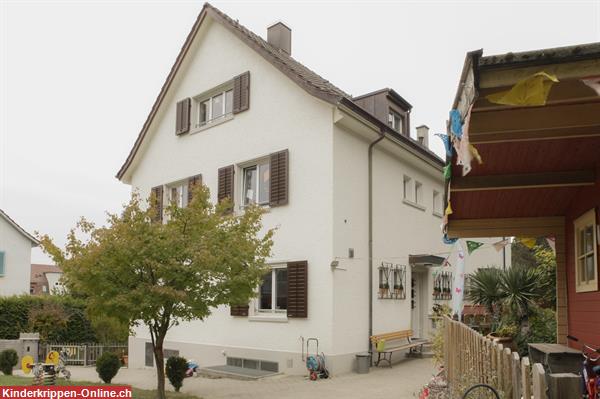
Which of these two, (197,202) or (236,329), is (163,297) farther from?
(236,329)

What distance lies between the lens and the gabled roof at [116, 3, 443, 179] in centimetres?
1448

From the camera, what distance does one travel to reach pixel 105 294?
1031 cm

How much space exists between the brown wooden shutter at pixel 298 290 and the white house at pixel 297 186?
34mm

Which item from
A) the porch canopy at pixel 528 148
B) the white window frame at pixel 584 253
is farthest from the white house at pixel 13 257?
the white window frame at pixel 584 253

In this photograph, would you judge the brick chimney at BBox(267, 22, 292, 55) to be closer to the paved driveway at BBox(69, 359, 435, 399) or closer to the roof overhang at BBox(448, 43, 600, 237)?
the paved driveway at BBox(69, 359, 435, 399)

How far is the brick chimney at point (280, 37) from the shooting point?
65.3ft

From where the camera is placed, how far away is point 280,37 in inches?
784

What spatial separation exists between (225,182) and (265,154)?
1670 millimetres

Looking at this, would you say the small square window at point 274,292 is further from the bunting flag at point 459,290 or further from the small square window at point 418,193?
the small square window at point 418,193

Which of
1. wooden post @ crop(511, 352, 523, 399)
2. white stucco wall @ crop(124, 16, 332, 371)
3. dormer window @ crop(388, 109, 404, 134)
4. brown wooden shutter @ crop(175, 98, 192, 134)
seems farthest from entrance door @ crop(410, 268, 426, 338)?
wooden post @ crop(511, 352, 523, 399)

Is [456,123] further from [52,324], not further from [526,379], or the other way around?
[52,324]

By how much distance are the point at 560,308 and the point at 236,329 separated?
848 centimetres

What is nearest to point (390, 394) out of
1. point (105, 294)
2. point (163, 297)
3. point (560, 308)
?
point (560, 308)

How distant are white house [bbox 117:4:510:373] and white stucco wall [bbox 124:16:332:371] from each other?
1.4 inches
